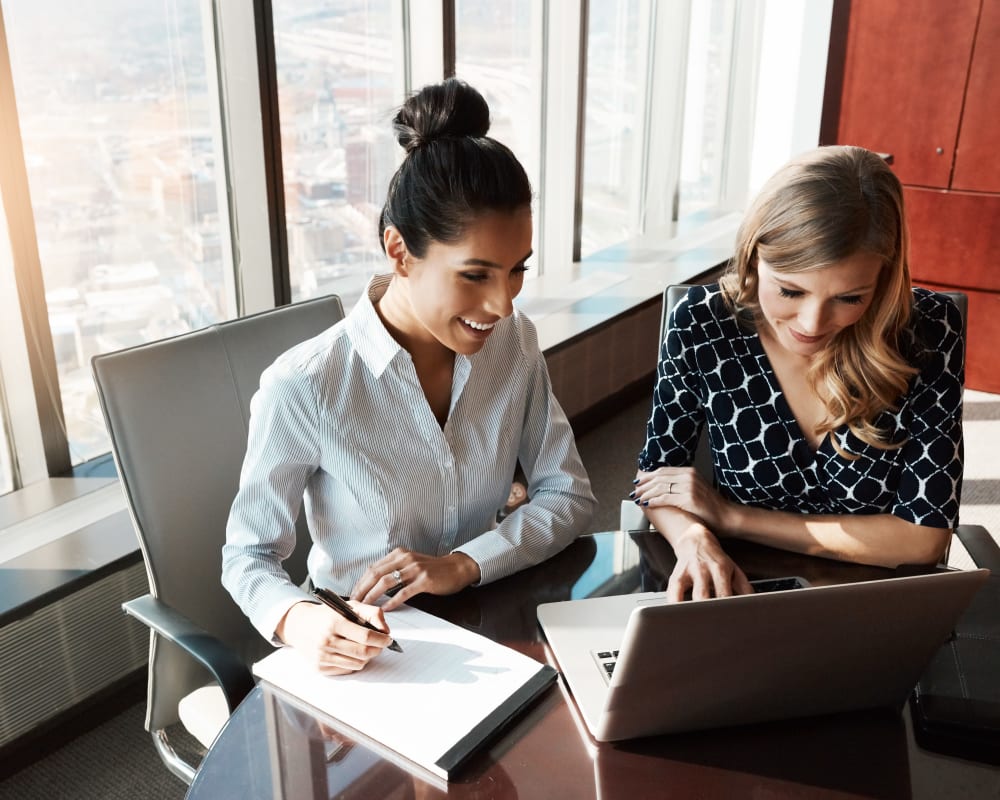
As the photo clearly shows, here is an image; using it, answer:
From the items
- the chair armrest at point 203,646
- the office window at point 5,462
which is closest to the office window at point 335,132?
the office window at point 5,462

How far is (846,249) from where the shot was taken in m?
1.39

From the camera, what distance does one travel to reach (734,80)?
5180 millimetres

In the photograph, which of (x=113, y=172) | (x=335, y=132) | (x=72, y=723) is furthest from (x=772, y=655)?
(x=335, y=132)

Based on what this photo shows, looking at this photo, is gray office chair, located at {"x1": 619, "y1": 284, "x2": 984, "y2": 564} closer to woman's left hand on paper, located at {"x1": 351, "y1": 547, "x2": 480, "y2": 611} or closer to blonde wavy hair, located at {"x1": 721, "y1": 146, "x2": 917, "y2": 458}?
blonde wavy hair, located at {"x1": 721, "y1": 146, "x2": 917, "y2": 458}

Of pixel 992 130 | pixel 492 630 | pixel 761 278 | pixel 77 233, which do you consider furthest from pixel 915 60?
pixel 492 630

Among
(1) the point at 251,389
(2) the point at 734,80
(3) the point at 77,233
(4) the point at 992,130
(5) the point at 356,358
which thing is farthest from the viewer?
(2) the point at 734,80

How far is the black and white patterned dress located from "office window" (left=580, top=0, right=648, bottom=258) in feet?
8.94

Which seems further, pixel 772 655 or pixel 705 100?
pixel 705 100

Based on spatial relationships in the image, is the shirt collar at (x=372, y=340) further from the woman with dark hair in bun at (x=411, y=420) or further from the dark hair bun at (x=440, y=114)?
the dark hair bun at (x=440, y=114)

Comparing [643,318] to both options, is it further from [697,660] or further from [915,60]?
[697,660]

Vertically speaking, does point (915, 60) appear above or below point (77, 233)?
above

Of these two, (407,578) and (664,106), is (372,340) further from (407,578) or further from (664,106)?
(664,106)

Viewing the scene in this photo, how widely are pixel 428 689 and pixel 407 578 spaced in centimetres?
21

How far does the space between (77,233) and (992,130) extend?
3465 mm
